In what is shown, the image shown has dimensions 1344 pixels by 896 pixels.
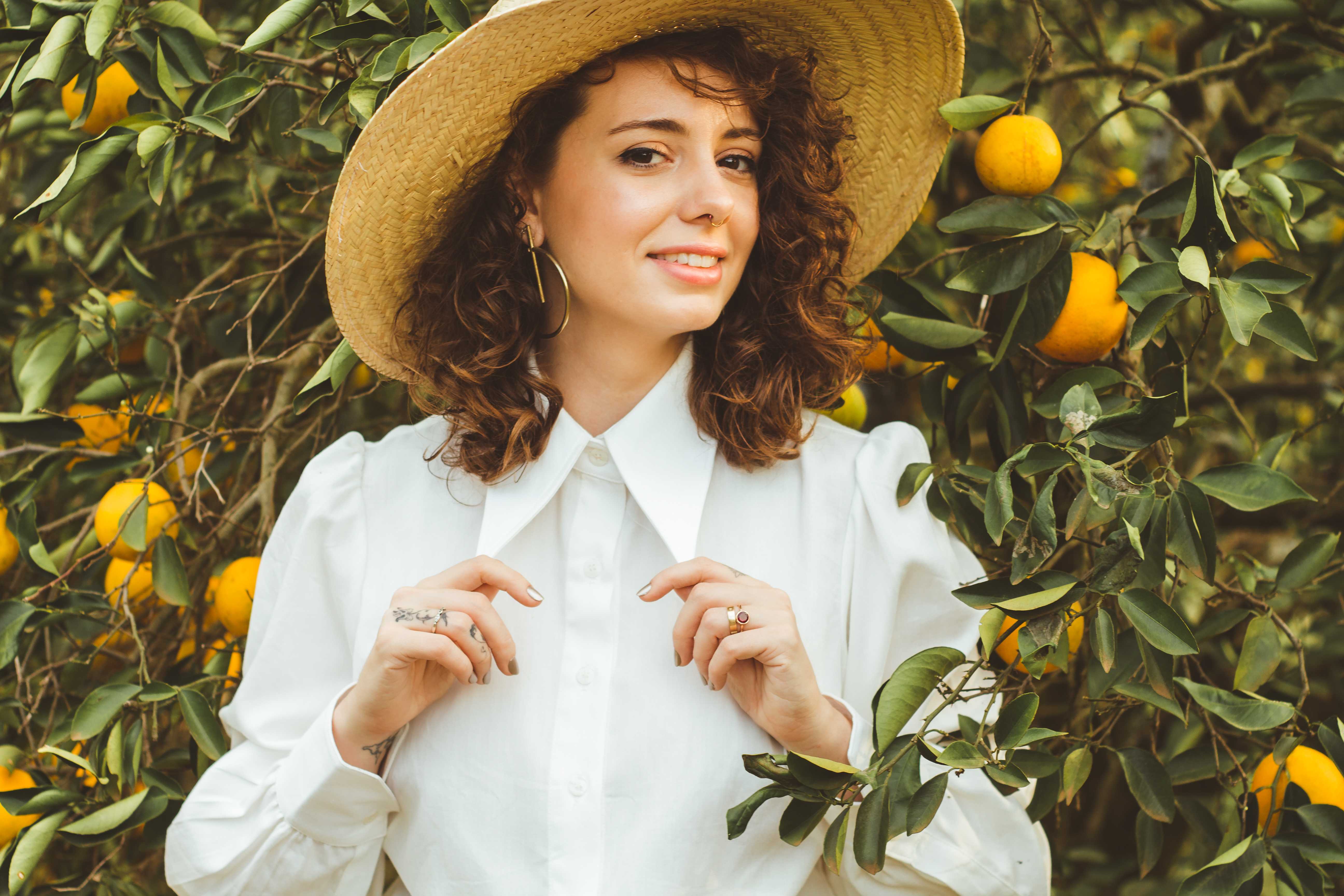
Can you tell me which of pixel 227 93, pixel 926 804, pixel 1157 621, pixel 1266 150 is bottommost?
pixel 926 804

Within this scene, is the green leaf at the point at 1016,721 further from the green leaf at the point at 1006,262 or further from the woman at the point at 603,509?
the green leaf at the point at 1006,262

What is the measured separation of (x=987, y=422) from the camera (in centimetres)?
138

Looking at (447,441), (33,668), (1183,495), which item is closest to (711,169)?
(447,441)

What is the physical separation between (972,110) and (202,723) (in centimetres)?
117

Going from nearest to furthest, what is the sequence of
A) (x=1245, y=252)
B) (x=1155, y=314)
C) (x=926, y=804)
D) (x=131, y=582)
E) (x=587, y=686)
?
1. (x=926, y=804)
2. (x=1155, y=314)
3. (x=587, y=686)
4. (x=131, y=582)
5. (x=1245, y=252)

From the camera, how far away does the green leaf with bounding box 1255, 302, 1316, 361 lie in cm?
109

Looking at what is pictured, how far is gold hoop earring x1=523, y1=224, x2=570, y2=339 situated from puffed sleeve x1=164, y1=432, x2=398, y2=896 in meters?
0.29

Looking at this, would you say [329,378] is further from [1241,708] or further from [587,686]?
[1241,708]

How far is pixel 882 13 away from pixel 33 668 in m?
1.61

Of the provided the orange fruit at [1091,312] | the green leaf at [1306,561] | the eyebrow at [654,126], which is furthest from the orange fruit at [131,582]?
the green leaf at [1306,561]

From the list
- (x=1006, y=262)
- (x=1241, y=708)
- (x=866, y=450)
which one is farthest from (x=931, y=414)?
(x=1241, y=708)

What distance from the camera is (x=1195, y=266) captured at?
1048 mm

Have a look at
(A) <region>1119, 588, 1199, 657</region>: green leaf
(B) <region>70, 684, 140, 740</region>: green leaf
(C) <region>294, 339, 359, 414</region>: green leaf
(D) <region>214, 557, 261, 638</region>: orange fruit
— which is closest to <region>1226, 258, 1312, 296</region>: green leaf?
(A) <region>1119, 588, 1199, 657</region>: green leaf

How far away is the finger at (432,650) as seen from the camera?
1104mm
